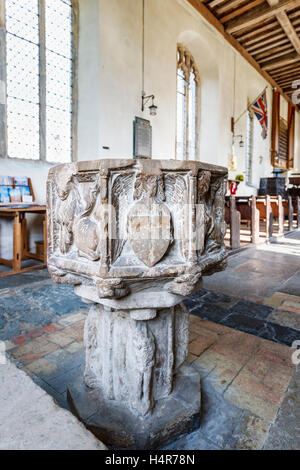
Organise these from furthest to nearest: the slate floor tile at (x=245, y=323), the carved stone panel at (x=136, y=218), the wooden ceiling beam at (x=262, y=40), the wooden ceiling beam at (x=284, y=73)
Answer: the wooden ceiling beam at (x=284, y=73), the wooden ceiling beam at (x=262, y=40), the slate floor tile at (x=245, y=323), the carved stone panel at (x=136, y=218)

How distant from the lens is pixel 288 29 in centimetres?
853

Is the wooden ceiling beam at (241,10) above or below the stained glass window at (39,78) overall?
above

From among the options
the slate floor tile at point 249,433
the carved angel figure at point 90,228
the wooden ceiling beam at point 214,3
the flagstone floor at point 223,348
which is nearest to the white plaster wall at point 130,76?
the wooden ceiling beam at point 214,3

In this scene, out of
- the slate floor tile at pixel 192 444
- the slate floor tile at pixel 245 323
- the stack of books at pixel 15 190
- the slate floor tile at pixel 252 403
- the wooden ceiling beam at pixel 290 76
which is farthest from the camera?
the wooden ceiling beam at pixel 290 76

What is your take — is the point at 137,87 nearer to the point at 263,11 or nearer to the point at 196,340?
the point at 263,11

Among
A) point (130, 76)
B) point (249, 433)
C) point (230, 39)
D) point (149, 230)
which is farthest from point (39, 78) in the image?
point (230, 39)

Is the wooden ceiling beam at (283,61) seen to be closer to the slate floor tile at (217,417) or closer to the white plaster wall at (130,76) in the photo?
the white plaster wall at (130,76)

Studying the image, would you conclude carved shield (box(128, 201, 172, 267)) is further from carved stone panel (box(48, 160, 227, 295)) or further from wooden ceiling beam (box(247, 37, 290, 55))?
wooden ceiling beam (box(247, 37, 290, 55))

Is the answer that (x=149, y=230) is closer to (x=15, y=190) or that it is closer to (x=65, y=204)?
(x=65, y=204)

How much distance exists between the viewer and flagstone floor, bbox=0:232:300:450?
126 centimetres

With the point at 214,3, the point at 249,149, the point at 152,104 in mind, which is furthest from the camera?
the point at 249,149

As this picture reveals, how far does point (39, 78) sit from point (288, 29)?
7802 millimetres

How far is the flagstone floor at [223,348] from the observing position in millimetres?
1262

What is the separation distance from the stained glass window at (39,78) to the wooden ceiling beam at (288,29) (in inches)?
236
